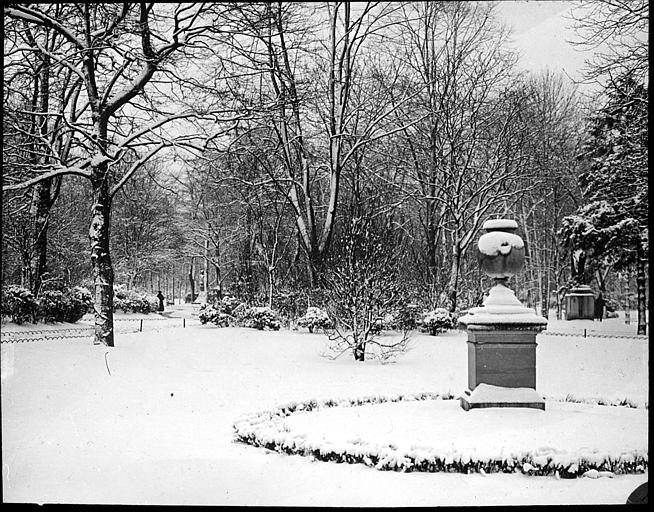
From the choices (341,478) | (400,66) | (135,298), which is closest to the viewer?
(341,478)

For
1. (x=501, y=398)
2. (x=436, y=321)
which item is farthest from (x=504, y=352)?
(x=436, y=321)

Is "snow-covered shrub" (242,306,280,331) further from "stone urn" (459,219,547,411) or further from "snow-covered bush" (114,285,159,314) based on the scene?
"stone urn" (459,219,547,411)

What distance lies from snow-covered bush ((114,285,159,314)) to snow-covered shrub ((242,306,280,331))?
2.68 m

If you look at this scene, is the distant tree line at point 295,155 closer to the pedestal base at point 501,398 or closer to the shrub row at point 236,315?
the shrub row at point 236,315

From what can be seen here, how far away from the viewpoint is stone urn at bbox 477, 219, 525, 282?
7.13 metres

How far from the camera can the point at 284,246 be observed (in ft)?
71.8

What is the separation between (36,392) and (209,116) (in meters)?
6.02

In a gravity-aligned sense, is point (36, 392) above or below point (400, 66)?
below

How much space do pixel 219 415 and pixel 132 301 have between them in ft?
30.8

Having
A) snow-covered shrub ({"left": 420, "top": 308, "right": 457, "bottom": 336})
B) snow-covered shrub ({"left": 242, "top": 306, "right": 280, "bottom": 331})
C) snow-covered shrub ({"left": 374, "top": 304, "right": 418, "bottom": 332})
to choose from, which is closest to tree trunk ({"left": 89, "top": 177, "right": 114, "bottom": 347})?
snow-covered shrub ({"left": 374, "top": 304, "right": 418, "bottom": 332})

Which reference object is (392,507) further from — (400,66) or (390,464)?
(400,66)

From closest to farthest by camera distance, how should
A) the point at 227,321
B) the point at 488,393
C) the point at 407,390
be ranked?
the point at 488,393, the point at 407,390, the point at 227,321

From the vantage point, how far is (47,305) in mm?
12250

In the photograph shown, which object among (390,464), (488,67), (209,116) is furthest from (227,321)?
(390,464)
